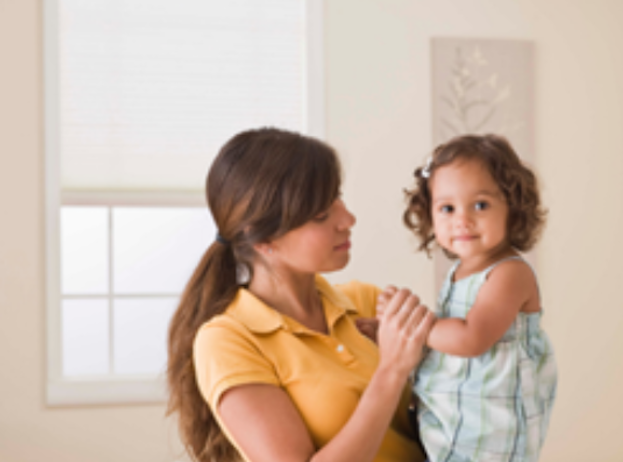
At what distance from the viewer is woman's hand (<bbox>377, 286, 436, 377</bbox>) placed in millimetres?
1508

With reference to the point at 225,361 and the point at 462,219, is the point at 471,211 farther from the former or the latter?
the point at 225,361

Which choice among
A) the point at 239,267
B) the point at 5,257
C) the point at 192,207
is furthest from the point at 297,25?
the point at 239,267

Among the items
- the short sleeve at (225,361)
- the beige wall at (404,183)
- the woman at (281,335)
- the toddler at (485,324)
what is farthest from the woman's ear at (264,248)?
the beige wall at (404,183)

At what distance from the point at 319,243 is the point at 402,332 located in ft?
0.94

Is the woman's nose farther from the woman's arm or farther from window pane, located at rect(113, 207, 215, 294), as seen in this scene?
window pane, located at rect(113, 207, 215, 294)

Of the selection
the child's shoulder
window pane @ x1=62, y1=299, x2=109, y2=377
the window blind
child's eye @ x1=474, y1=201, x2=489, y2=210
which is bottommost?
window pane @ x1=62, y1=299, x2=109, y2=377

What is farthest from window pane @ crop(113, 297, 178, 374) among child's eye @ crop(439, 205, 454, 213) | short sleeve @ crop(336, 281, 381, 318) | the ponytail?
child's eye @ crop(439, 205, 454, 213)

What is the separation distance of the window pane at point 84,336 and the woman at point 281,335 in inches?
90.5

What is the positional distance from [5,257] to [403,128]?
228cm

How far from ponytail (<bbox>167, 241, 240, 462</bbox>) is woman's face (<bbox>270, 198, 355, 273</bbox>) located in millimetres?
183

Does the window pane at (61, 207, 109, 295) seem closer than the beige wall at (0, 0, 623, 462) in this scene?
No

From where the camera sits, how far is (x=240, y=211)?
5.31ft

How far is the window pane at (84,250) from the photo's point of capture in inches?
151

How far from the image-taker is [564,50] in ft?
13.8
